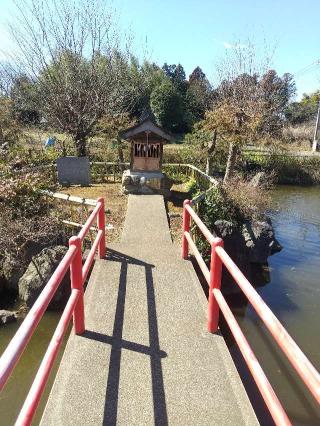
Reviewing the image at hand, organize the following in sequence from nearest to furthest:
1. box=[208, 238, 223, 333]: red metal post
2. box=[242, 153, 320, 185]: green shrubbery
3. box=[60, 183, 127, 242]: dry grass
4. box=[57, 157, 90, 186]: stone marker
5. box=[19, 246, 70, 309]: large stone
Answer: box=[208, 238, 223, 333]: red metal post → box=[19, 246, 70, 309]: large stone → box=[60, 183, 127, 242]: dry grass → box=[57, 157, 90, 186]: stone marker → box=[242, 153, 320, 185]: green shrubbery

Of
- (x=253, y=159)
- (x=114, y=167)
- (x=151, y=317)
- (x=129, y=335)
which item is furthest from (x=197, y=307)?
(x=253, y=159)

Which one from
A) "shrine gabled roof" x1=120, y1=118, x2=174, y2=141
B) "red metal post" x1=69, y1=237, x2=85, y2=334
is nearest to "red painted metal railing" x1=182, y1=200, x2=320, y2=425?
"red metal post" x1=69, y1=237, x2=85, y2=334

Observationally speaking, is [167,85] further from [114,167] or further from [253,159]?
[114,167]

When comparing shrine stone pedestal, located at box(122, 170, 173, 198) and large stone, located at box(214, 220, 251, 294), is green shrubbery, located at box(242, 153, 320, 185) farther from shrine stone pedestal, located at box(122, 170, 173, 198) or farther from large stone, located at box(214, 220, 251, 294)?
large stone, located at box(214, 220, 251, 294)

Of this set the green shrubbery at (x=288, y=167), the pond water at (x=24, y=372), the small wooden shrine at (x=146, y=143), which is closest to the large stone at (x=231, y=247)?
the pond water at (x=24, y=372)

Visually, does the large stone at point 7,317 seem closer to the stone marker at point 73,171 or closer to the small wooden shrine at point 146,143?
the small wooden shrine at point 146,143

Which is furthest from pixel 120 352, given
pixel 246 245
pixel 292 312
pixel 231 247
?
pixel 246 245

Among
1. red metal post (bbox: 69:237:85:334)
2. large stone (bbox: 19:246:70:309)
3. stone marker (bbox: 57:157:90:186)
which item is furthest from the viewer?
stone marker (bbox: 57:157:90:186)

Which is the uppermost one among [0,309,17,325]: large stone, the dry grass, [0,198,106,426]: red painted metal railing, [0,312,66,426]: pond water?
[0,198,106,426]: red painted metal railing

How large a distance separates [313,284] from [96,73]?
38.9ft

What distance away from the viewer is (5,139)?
759 inches

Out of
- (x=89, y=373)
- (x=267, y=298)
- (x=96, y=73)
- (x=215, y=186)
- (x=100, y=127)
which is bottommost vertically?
(x=267, y=298)

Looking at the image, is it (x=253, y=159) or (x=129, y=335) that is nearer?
(x=129, y=335)

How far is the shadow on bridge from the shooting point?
3.00 meters
